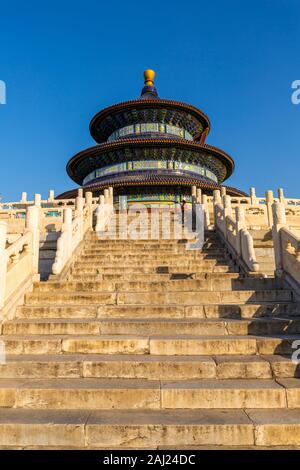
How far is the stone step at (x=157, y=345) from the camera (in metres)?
4.90

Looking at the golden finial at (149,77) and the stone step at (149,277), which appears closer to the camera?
the stone step at (149,277)

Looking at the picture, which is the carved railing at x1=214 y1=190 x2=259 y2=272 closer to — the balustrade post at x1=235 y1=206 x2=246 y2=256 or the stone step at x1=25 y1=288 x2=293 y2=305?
the balustrade post at x1=235 y1=206 x2=246 y2=256

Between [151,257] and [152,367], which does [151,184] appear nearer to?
[151,257]

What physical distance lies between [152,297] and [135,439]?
3.65 meters

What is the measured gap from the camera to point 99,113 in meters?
28.2

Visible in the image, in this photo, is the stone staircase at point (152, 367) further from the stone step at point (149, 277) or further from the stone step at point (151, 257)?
the stone step at point (151, 257)

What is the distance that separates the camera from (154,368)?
14.5 feet

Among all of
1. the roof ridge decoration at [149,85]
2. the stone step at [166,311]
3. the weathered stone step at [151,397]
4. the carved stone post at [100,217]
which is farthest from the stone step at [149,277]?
the roof ridge decoration at [149,85]

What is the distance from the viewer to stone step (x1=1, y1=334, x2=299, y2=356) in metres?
4.90

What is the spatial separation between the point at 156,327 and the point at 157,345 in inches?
23.3

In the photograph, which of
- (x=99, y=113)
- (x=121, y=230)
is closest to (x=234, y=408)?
(x=121, y=230)

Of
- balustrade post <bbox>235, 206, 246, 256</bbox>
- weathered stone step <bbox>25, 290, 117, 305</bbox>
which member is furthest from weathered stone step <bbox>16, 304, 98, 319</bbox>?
balustrade post <bbox>235, 206, 246, 256</bbox>

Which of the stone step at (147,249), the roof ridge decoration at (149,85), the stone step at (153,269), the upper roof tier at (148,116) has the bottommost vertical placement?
the stone step at (153,269)

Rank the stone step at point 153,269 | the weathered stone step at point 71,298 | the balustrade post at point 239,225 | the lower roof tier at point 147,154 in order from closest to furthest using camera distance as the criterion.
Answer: the weathered stone step at point 71,298
the stone step at point 153,269
the balustrade post at point 239,225
the lower roof tier at point 147,154
